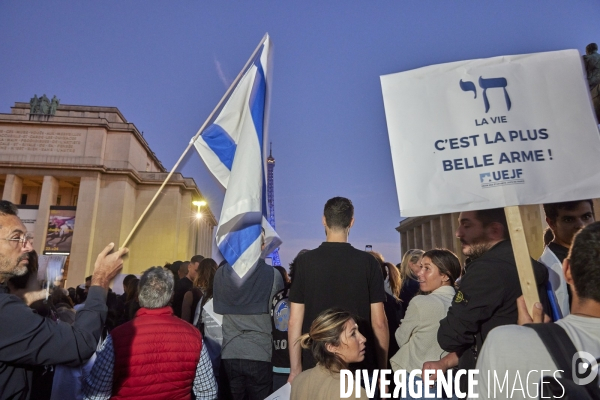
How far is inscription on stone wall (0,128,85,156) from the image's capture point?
3481cm

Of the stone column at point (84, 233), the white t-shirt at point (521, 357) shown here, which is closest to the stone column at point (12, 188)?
the stone column at point (84, 233)

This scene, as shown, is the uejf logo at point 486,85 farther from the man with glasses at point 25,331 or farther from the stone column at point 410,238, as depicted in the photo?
the stone column at point 410,238

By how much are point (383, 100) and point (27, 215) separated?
37984 millimetres

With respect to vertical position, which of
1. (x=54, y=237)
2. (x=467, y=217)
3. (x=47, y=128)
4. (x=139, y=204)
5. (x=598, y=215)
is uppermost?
(x=47, y=128)

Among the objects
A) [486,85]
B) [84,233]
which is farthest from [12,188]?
[486,85]

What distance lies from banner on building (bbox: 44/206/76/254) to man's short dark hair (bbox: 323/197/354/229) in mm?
35108

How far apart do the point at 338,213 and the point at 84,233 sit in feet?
114

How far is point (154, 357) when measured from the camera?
2785 mm

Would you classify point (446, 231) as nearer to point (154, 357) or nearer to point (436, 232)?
point (436, 232)

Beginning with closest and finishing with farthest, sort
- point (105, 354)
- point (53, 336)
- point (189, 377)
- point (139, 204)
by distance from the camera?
1. point (53, 336)
2. point (105, 354)
3. point (189, 377)
4. point (139, 204)

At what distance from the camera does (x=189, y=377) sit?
294 centimetres

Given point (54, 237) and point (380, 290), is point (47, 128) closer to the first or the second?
point (54, 237)

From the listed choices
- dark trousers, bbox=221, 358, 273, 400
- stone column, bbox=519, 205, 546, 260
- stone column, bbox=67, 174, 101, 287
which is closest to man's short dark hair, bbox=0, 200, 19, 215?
dark trousers, bbox=221, 358, 273, 400

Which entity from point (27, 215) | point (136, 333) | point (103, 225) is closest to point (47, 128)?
point (27, 215)
